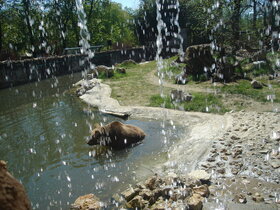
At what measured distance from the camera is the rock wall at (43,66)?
2450 centimetres

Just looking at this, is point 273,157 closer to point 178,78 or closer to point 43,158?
point 43,158

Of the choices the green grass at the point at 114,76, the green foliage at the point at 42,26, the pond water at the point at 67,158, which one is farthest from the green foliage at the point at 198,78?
the green foliage at the point at 42,26

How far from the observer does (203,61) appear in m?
17.8

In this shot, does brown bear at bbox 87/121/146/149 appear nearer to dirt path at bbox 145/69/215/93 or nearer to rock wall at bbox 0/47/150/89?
dirt path at bbox 145/69/215/93

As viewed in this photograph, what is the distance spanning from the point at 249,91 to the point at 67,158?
8409 millimetres

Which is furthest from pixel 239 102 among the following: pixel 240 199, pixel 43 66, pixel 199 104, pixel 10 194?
pixel 43 66

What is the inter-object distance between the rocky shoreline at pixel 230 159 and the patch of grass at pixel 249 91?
92.7 inches

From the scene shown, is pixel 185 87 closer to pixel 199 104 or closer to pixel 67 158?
pixel 199 104

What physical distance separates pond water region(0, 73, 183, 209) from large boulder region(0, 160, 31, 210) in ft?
7.28

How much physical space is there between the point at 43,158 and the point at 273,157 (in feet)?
18.6

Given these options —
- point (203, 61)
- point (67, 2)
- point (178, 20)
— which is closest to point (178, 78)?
point (203, 61)

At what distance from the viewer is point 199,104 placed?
36.4ft

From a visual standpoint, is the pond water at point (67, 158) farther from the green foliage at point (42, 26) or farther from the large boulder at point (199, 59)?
the green foliage at point (42, 26)

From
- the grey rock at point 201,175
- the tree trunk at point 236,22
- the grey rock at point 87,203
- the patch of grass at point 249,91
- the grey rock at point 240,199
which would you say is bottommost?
the grey rock at point 240,199
